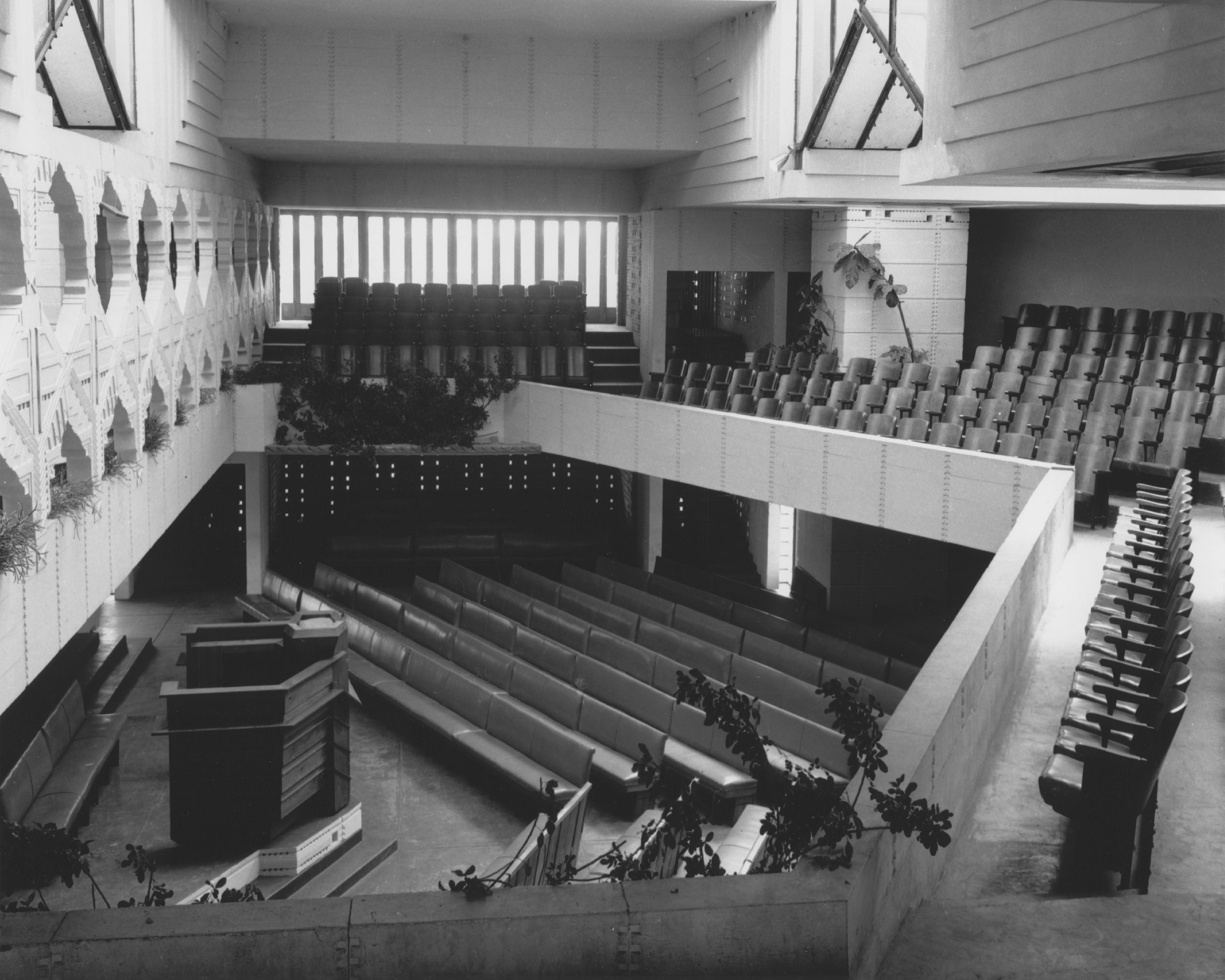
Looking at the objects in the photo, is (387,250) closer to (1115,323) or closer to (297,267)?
(297,267)

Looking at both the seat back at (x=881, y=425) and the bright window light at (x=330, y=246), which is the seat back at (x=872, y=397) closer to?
the seat back at (x=881, y=425)

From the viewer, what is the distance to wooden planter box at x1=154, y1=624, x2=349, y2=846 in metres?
9.16

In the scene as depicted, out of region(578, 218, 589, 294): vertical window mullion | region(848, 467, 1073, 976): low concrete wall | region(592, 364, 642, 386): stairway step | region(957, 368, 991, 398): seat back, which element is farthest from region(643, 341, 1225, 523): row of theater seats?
region(578, 218, 589, 294): vertical window mullion

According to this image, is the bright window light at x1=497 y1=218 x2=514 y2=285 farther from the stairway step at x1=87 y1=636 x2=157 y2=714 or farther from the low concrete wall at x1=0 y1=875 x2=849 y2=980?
the low concrete wall at x1=0 y1=875 x2=849 y2=980

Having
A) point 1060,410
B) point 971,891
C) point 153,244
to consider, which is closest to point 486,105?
point 153,244

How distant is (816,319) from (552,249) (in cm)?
573

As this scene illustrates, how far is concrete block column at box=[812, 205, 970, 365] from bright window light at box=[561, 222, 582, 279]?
566 centimetres

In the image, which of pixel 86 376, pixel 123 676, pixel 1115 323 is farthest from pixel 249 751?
pixel 1115 323

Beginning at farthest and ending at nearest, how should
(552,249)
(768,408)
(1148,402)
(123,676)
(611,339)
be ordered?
(552,249)
(611,339)
(123,676)
(768,408)
(1148,402)

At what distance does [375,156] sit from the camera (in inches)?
700

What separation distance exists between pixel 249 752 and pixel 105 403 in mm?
2715

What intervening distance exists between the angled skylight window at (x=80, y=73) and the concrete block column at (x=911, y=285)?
9127 mm

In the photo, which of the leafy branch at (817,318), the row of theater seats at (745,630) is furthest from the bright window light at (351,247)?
the leafy branch at (817,318)

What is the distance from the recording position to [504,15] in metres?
14.5
